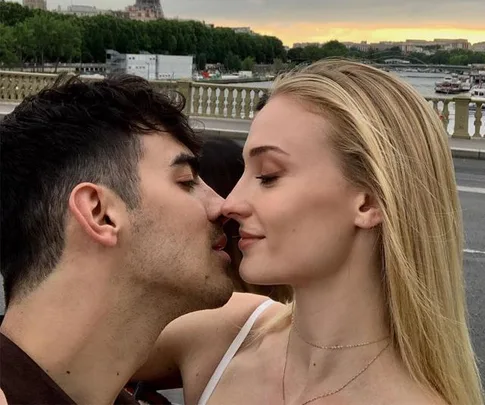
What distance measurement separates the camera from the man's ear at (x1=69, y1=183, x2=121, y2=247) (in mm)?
1646

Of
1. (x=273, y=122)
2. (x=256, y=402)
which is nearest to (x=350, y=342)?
(x=256, y=402)

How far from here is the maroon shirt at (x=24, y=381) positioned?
1.42 metres

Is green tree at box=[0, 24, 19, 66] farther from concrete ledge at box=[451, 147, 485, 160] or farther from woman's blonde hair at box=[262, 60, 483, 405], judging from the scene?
woman's blonde hair at box=[262, 60, 483, 405]

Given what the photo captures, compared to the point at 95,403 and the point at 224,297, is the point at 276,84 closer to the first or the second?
the point at 224,297

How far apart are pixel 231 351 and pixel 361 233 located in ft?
1.79

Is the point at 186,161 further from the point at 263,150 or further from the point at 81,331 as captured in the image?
the point at 81,331

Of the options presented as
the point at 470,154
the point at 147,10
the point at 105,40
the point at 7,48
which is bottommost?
the point at 470,154

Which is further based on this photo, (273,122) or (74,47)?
(74,47)

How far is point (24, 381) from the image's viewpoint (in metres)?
1.46

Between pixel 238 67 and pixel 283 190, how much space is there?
2120 inches

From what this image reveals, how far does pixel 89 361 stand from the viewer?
1.66 metres

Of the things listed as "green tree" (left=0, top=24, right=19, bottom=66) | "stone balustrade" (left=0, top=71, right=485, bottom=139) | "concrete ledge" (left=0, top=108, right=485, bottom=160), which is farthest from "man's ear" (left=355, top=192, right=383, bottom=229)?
"green tree" (left=0, top=24, right=19, bottom=66)

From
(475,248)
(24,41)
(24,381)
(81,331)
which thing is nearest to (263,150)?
(81,331)

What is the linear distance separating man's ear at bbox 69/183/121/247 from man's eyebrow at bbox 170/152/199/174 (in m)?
0.19
